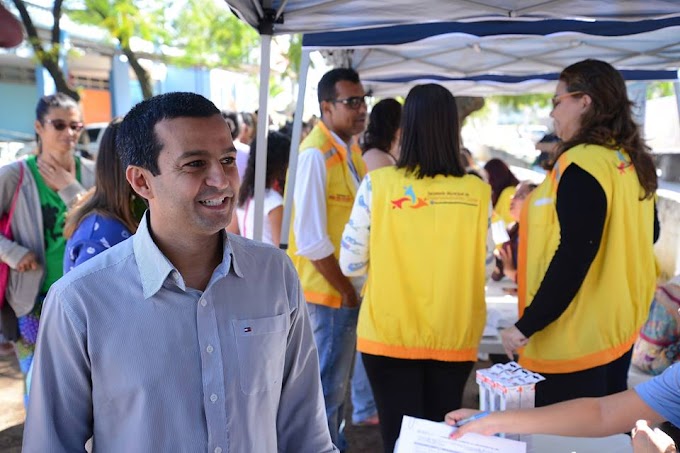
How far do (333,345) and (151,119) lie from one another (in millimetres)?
1917

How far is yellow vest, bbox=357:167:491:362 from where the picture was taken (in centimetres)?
225

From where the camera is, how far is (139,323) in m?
1.16

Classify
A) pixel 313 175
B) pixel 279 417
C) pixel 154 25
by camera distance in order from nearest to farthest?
pixel 279 417 < pixel 313 175 < pixel 154 25

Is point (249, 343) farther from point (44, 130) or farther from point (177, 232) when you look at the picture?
point (44, 130)

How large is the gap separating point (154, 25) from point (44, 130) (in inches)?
357

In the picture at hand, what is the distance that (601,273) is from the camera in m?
2.25

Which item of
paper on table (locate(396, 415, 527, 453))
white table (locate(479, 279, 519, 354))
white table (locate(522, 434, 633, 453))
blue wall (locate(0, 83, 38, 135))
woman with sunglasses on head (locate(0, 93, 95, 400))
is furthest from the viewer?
blue wall (locate(0, 83, 38, 135))

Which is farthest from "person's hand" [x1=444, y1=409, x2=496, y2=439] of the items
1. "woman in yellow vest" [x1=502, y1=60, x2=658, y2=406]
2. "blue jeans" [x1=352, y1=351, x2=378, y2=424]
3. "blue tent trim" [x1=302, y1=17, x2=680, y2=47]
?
"blue jeans" [x1=352, y1=351, x2=378, y2=424]

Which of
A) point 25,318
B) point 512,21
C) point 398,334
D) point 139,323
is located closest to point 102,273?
point 139,323

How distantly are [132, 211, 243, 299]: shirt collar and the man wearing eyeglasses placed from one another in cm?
151

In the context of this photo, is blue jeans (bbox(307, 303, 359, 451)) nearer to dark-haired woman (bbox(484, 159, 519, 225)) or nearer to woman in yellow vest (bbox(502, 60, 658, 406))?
woman in yellow vest (bbox(502, 60, 658, 406))

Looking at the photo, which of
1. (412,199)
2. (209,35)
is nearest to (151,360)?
(412,199)

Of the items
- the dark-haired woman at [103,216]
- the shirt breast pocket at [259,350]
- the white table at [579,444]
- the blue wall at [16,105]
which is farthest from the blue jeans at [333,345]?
the blue wall at [16,105]

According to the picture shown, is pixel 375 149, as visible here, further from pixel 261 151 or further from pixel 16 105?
pixel 16 105
